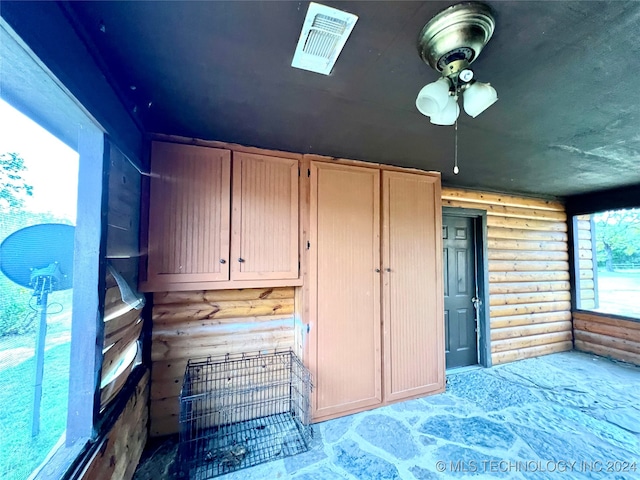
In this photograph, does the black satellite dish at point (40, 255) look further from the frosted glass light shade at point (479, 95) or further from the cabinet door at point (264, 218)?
the frosted glass light shade at point (479, 95)

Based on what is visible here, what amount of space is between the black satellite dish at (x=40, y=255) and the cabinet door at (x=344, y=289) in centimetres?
156

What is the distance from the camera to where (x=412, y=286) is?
8.95 feet

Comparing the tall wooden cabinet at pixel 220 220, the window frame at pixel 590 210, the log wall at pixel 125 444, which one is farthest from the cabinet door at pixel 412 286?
the window frame at pixel 590 210

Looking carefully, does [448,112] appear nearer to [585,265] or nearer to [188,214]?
[188,214]

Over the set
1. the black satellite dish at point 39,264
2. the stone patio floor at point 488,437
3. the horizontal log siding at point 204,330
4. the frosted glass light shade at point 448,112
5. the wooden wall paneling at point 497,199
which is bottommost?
the stone patio floor at point 488,437

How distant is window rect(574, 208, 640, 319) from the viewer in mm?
3736

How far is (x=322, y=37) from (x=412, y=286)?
2.25 metres

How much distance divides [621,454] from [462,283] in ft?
6.19

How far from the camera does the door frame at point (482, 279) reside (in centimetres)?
351

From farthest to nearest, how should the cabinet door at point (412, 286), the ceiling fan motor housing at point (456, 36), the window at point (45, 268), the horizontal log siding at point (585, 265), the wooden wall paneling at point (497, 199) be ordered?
the horizontal log siding at point (585, 265) < the wooden wall paneling at point (497, 199) < the cabinet door at point (412, 286) < the ceiling fan motor housing at point (456, 36) < the window at point (45, 268)

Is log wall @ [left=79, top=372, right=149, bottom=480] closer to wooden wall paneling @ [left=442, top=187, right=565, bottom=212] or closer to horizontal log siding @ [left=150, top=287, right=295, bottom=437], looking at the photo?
horizontal log siding @ [left=150, top=287, right=295, bottom=437]

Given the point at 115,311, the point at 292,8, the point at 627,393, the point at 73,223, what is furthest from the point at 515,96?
the point at 627,393

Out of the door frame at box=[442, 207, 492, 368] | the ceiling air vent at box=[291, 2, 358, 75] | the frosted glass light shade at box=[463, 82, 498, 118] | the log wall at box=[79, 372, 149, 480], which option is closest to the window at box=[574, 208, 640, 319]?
the door frame at box=[442, 207, 492, 368]

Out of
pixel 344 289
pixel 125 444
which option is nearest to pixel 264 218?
pixel 344 289
